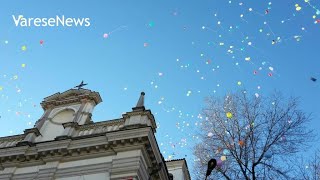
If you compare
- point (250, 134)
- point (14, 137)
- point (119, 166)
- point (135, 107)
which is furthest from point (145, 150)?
point (14, 137)

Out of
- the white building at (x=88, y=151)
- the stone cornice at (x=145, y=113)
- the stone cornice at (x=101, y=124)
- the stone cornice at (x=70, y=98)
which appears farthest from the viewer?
the stone cornice at (x=70, y=98)

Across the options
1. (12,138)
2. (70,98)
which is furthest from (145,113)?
(12,138)

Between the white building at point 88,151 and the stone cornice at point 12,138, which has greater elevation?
the stone cornice at point 12,138

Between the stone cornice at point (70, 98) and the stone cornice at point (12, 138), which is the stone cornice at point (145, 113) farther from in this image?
the stone cornice at point (12, 138)

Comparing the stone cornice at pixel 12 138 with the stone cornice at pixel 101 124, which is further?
the stone cornice at pixel 12 138

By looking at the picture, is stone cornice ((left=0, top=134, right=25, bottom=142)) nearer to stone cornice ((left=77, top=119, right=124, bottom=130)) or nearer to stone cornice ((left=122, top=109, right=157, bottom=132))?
stone cornice ((left=77, top=119, right=124, bottom=130))

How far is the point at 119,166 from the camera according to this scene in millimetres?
18641

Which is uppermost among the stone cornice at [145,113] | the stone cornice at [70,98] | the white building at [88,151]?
the stone cornice at [70,98]

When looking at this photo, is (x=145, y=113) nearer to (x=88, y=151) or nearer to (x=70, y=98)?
(x=88, y=151)

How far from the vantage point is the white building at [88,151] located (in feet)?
62.2

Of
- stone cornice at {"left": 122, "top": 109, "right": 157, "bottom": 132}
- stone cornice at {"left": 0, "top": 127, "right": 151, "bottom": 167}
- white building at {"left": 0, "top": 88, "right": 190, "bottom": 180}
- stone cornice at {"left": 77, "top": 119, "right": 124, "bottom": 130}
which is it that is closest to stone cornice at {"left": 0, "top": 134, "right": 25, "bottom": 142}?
white building at {"left": 0, "top": 88, "right": 190, "bottom": 180}

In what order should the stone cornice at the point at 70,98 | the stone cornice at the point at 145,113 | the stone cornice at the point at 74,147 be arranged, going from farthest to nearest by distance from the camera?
the stone cornice at the point at 70,98
the stone cornice at the point at 145,113
the stone cornice at the point at 74,147

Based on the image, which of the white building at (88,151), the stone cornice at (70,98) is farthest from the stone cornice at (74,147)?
the stone cornice at (70,98)

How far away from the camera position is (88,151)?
19.8m
